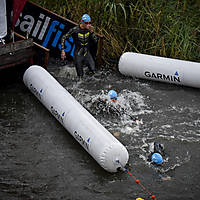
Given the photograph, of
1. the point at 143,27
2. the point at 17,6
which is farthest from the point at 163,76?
the point at 17,6

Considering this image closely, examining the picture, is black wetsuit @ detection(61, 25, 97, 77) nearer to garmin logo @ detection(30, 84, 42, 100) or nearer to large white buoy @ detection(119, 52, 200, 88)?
large white buoy @ detection(119, 52, 200, 88)

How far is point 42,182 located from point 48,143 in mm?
1048

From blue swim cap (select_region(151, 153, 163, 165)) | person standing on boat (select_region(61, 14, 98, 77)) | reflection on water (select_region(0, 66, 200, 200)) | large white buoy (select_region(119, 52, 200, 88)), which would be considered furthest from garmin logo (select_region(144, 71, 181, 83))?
blue swim cap (select_region(151, 153, 163, 165))

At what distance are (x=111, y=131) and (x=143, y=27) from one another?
12.7 feet

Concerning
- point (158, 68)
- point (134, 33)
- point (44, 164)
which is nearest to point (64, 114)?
point (44, 164)

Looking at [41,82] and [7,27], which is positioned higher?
[7,27]

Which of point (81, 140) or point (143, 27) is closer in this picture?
point (81, 140)

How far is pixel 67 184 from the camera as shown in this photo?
Result: 5352 mm

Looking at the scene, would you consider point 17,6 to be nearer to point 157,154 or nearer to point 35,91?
point 35,91

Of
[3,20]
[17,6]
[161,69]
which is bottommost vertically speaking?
[161,69]

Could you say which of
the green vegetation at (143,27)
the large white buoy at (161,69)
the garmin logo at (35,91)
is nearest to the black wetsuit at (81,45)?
the large white buoy at (161,69)

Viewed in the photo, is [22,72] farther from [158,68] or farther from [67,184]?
[67,184]

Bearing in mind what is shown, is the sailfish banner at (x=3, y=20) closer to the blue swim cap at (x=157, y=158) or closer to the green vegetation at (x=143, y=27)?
the green vegetation at (x=143, y=27)

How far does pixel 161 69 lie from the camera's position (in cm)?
827
